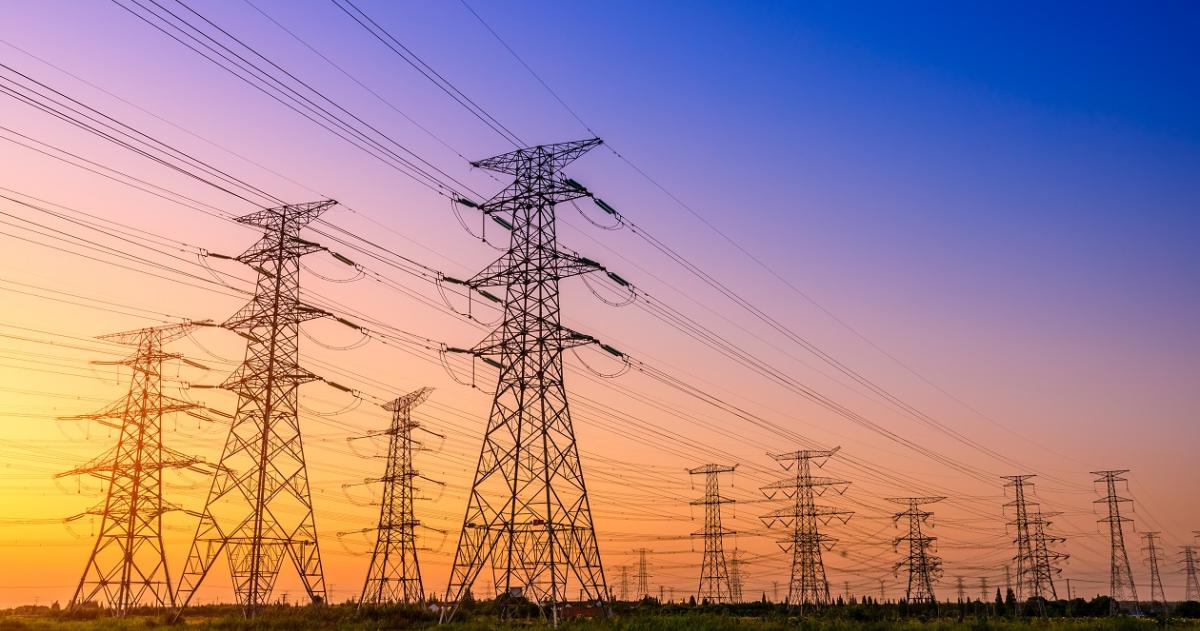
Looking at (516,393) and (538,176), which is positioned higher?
(538,176)

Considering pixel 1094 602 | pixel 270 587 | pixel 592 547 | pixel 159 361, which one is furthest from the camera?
pixel 1094 602

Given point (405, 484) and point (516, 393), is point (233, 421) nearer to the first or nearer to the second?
point (516, 393)

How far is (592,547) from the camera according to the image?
3850 cm

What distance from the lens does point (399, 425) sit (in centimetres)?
7525

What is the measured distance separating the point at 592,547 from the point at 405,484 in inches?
1438

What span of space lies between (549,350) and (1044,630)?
3513 centimetres

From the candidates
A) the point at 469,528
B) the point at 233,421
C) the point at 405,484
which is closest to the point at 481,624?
the point at 469,528

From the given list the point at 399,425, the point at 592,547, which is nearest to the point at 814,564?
the point at 399,425

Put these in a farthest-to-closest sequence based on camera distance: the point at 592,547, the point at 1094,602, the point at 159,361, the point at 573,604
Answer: the point at 1094,602, the point at 159,361, the point at 573,604, the point at 592,547

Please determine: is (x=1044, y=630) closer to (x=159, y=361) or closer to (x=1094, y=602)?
(x=159, y=361)

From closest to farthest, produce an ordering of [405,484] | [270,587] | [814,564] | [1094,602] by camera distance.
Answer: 1. [270,587]
2. [405,484]
3. [814,564]
4. [1094,602]

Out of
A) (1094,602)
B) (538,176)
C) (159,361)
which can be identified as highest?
(538,176)

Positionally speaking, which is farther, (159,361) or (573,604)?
(159,361)

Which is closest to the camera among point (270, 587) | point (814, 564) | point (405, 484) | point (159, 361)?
point (270, 587)
